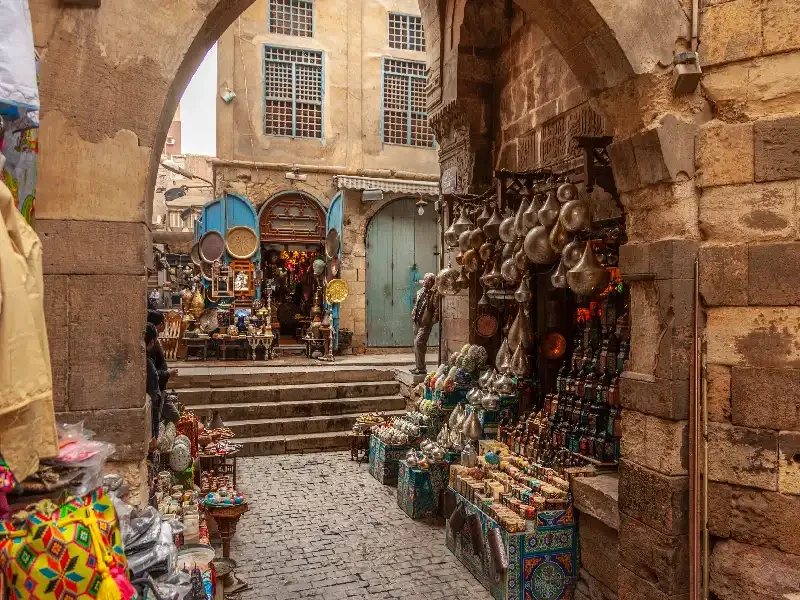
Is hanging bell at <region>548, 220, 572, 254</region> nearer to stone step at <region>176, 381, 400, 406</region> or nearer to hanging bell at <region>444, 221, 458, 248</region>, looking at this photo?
hanging bell at <region>444, 221, 458, 248</region>

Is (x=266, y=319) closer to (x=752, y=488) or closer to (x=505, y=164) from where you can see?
(x=505, y=164)

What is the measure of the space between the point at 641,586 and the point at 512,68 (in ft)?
17.6

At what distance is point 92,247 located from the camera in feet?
8.55

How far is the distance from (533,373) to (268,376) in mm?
4832

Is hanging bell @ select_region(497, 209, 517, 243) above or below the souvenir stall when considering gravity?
above

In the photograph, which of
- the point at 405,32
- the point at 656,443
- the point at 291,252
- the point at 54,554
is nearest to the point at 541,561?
the point at 656,443

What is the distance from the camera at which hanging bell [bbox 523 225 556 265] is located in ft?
15.9

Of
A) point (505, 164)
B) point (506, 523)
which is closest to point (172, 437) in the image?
point (506, 523)

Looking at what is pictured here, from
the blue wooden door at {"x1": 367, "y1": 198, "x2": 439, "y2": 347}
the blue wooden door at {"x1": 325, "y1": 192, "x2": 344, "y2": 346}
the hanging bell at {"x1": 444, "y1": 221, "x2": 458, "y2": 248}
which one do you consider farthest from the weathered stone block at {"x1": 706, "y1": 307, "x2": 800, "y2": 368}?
the blue wooden door at {"x1": 367, "y1": 198, "x2": 439, "y2": 347}

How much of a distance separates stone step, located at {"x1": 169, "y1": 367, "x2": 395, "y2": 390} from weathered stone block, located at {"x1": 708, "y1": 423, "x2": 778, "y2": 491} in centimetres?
728

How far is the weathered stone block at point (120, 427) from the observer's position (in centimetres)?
262

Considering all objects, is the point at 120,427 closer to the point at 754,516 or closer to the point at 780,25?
Answer: the point at 754,516

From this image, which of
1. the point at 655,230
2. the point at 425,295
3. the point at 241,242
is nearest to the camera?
the point at 655,230

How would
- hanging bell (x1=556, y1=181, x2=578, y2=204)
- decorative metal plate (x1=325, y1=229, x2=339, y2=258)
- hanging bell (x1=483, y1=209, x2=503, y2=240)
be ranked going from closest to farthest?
1. hanging bell (x1=556, y1=181, x2=578, y2=204)
2. hanging bell (x1=483, y1=209, x2=503, y2=240)
3. decorative metal plate (x1=325, y1=229, x2=339, y2=258)
